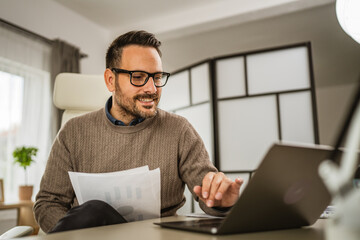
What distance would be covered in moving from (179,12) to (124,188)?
3.20m

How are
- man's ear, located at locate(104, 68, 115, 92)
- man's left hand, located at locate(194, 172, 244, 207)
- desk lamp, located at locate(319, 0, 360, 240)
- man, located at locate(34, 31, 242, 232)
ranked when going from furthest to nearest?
man's ear, located at locate(104, 68, 115, 92)
man, located at locate(34, 31, 242, 232)
man's left hand, located at locate(194, 172, 244, 207)
desk lamp, located at locate(319, 0, 360, 240)

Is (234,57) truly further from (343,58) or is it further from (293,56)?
(343,58)

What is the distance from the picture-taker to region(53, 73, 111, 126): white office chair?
1.75 m

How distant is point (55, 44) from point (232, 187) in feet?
9.87

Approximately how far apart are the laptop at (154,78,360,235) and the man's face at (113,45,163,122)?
2.39 feet

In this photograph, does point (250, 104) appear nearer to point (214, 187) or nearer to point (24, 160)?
point (24, 160)

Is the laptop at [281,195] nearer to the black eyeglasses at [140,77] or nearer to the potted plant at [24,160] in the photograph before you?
the black eyeglasses at [140,77]

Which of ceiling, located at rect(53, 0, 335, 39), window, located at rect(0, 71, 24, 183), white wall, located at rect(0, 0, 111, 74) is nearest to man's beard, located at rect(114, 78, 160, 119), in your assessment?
window, located at rect(0, 71, 24, 183)

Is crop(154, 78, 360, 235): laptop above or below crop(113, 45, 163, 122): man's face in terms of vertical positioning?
below

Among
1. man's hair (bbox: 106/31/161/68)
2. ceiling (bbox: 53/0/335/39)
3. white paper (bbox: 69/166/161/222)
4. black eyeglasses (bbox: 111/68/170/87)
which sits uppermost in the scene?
ceiling (bbox: 53/0/335/39)

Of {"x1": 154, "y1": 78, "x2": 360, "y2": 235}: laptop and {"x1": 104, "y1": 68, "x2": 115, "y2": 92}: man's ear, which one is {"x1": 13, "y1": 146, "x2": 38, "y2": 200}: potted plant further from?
{"x1": 154, "y1": 78, "x2": 360, "y2": 235}: laptop

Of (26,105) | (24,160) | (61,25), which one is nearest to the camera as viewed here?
(24,160)

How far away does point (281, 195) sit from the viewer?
0.49 m

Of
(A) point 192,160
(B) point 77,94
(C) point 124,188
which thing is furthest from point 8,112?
(C) point 124,188
